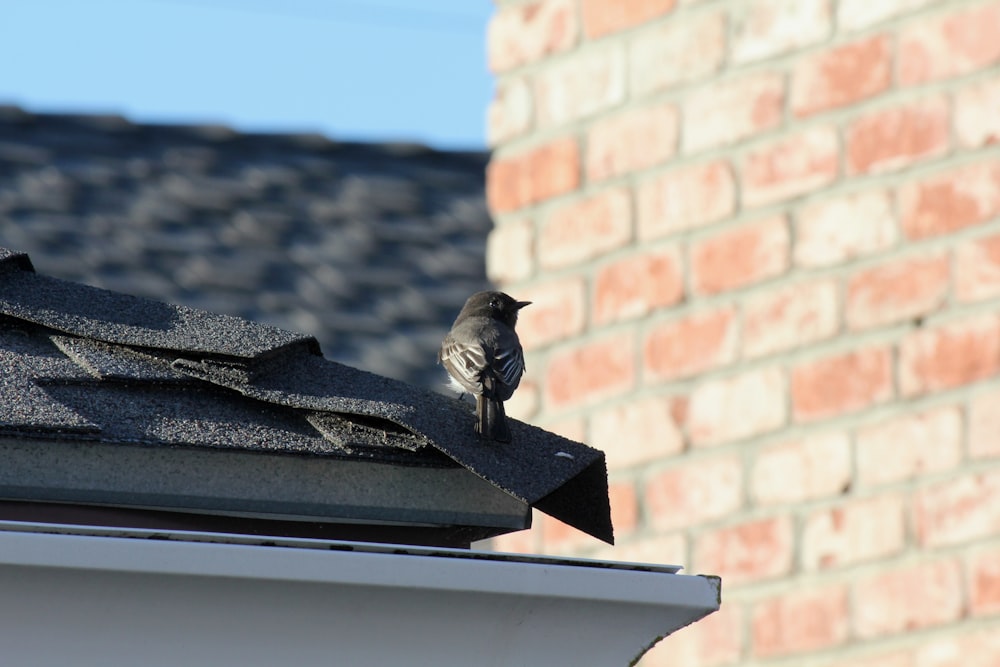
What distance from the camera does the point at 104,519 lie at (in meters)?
2.17

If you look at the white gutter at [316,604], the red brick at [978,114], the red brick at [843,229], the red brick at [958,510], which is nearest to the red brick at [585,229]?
the red brick at [843,229]

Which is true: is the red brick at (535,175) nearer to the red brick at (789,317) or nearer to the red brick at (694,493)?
the red brick at (789,317)

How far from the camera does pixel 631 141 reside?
148 inches

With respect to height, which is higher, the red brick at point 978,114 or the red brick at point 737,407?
the red brick at point 978,114

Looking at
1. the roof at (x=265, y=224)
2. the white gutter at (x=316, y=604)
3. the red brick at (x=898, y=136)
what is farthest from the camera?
the roof at (x=265, y=224)

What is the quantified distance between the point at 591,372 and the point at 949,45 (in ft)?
3.33

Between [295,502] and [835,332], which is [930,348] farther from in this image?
[295,502]

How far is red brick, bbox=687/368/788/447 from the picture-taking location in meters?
3.40

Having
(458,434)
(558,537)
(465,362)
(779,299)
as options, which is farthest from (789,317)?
(458,434)

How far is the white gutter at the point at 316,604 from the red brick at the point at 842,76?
1414 mm

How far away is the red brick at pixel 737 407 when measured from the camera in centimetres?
340

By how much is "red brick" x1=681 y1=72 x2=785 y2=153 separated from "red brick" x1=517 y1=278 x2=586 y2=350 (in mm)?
409

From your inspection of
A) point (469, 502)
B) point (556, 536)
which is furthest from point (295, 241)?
point (469, 502)

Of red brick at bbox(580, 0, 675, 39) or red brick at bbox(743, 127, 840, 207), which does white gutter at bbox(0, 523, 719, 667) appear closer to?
red brick at bbox(743, 127, 840, 207)
